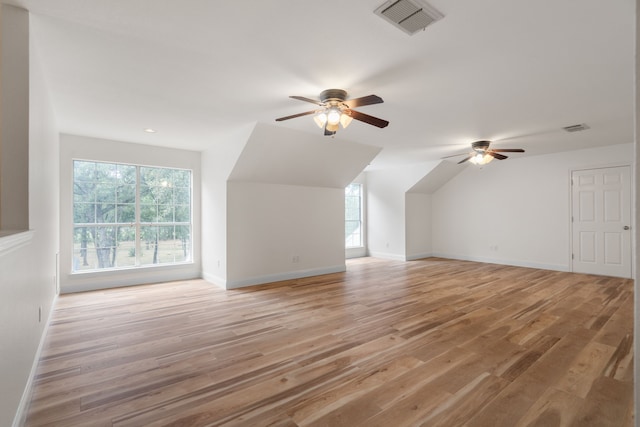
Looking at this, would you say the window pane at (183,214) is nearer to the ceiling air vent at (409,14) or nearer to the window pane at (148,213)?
the window pane at (148,213)

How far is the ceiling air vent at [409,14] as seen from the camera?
191 cm

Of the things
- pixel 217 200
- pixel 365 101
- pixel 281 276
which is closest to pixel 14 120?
pixel 365 101

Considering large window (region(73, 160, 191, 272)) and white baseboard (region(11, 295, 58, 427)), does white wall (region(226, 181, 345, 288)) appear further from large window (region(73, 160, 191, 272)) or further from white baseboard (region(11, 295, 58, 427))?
white baseboard (region(11, 295, 58, 427))

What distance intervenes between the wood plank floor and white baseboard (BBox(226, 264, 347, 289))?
39 centimetres

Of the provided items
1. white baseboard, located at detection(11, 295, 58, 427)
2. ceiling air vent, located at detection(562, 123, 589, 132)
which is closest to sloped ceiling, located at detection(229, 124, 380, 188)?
ceiling air vent, located at detection(562, 123, 589, 132)

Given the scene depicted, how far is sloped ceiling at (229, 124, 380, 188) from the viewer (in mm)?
4704

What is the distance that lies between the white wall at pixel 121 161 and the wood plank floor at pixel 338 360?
0.53m

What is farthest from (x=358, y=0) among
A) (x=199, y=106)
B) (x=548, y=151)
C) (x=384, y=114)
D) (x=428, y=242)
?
(x=428, y=242)

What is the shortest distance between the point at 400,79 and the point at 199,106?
234cm

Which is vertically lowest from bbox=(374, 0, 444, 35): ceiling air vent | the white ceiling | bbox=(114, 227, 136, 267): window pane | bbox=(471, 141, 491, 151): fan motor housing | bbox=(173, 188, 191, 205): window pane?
bbox=(114, 227, 136, 267): window pane

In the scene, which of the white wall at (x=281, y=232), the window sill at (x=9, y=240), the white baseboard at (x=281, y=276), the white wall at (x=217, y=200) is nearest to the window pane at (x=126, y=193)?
the white wall at (x=217, y=200)

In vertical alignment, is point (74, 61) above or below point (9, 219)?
above

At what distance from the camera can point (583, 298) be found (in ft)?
14.7

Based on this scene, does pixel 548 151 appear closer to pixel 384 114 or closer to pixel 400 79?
pixel 384 114
